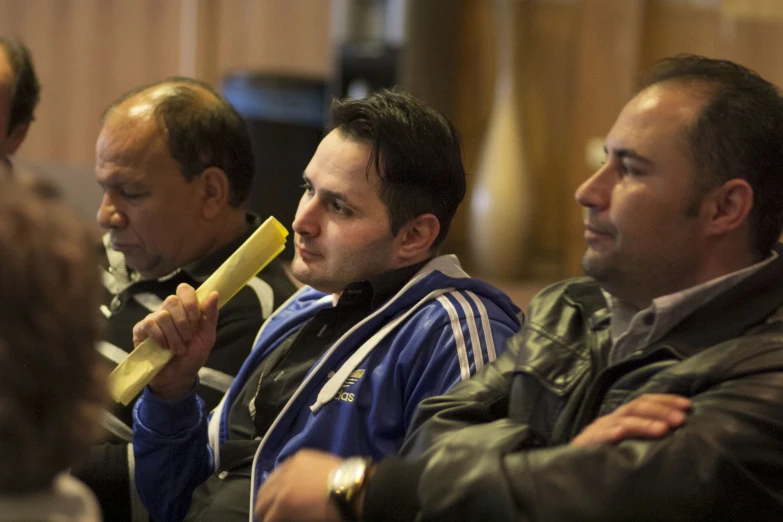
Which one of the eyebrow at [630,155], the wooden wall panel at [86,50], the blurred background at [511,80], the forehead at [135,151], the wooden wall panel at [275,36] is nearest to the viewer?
the eyebrow at [630,155]

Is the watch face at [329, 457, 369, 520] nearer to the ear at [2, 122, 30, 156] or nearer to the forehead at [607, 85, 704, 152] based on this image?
the forehead at [607, 85, 704, 152]

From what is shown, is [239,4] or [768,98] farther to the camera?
[239,4]

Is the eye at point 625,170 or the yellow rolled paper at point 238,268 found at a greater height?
the eye at point 625,170

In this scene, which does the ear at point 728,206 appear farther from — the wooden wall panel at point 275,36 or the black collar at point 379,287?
the wooden wall panel at point 275,36

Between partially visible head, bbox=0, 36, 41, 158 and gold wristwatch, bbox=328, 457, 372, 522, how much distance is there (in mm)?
1452

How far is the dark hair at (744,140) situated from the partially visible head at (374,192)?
0.47 meters

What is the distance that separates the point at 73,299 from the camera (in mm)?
772

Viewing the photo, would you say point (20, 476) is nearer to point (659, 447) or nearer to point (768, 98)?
point (659, 447)

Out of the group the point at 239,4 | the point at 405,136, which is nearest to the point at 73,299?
the point at 405,136

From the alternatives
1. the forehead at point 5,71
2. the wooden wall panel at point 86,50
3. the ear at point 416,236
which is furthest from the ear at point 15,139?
the wooden wall panel at point 86,50

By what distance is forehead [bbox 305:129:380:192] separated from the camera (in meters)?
1.58

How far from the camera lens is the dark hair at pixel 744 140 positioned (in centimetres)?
124

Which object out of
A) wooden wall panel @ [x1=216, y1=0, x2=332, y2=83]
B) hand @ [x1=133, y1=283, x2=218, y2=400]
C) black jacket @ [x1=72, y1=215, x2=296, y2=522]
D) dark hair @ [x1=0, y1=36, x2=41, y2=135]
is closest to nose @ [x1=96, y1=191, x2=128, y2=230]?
black jacket @ [x1=72, y1=215, x2=296, y2=522]

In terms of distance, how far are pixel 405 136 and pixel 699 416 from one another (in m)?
0.70
